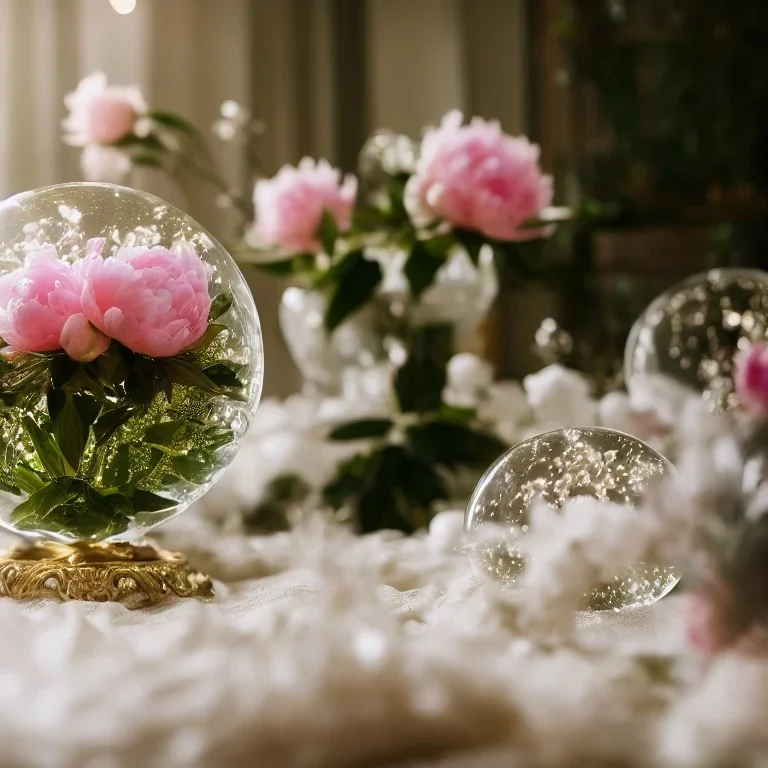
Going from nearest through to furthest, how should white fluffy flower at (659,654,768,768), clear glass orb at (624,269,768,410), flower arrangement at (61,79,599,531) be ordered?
1. white fluffy flower at (659,654,768,768)
2. clear glass orb at (624,269,768,410)
3. flower arrangement at (61,79,599,531)

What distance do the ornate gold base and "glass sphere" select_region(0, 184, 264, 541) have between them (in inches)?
0.6

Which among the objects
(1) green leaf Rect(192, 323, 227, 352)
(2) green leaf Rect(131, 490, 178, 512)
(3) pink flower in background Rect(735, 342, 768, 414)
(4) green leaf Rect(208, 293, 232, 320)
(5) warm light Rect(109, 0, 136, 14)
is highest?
(5) warm light Rect(109, 0, 136, 14)

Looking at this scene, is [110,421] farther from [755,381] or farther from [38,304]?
[755,381]

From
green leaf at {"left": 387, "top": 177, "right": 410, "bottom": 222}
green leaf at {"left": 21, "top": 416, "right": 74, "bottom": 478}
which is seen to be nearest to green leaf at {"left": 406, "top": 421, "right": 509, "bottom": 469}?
green leaf at {"left": 387, "top": 177, "right": 410, "bottom": 222}

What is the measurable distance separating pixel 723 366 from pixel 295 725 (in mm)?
607

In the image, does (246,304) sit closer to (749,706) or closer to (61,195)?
(61,195)

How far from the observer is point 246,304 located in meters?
0.63

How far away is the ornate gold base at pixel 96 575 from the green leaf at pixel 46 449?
7cm

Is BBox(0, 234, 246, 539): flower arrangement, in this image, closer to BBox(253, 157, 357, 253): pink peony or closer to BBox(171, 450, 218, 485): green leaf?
BBox(171, 450, 218, 485): green leaf

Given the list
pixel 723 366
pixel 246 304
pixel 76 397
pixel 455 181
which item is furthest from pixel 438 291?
pixel 76 397

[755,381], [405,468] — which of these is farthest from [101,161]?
[755,381]

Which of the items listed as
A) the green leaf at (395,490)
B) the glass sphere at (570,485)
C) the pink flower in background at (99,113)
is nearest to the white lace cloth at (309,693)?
the glass sphere at (570,485)

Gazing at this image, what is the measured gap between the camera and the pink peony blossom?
1.78 feet

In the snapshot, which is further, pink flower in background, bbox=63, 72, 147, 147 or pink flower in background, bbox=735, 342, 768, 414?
pink flower in background, bbox=63, 72, 147, 147
